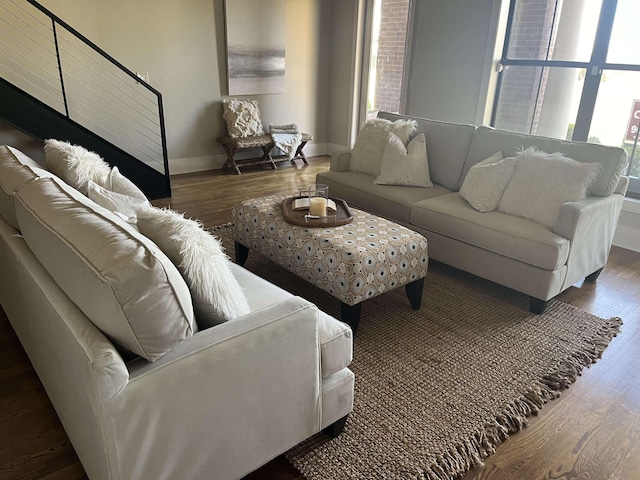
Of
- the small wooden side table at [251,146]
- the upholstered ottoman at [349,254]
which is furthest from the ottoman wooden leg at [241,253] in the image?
the small wooden side table at [251,146]

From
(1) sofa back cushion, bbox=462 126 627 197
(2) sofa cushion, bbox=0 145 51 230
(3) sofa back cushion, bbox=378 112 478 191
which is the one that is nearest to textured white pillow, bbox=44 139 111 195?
(2) sofa cushion, bbox=0 145 51 230

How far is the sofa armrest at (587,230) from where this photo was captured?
265 cm

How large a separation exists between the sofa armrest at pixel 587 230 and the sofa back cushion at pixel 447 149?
94 centimetres

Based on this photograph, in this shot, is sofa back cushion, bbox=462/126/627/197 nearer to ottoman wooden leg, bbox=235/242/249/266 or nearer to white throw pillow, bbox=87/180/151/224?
ottoman wooden leg, bbox=235/242/249/266

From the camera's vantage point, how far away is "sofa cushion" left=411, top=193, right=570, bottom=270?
8.66 feet

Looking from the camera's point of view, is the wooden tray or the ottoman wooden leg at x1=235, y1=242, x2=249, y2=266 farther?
the ottoman wooden leg at x1=235, y1=242, x2=249, y2=266

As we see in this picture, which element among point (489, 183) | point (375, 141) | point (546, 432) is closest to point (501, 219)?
point (489, 183)

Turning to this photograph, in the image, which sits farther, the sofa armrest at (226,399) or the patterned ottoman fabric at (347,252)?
the patterned ottoman fabric at (347,252)

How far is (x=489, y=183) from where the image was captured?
3055mm

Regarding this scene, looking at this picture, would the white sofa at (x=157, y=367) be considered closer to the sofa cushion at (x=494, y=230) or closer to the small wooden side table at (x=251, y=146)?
the sofa cushion at (x=494, y=230)

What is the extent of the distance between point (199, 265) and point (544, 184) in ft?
7.40

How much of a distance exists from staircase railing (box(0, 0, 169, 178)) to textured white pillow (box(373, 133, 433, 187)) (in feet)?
6.65

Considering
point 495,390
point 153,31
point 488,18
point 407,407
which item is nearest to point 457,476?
point 407,407

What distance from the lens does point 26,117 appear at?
12.4 feet
